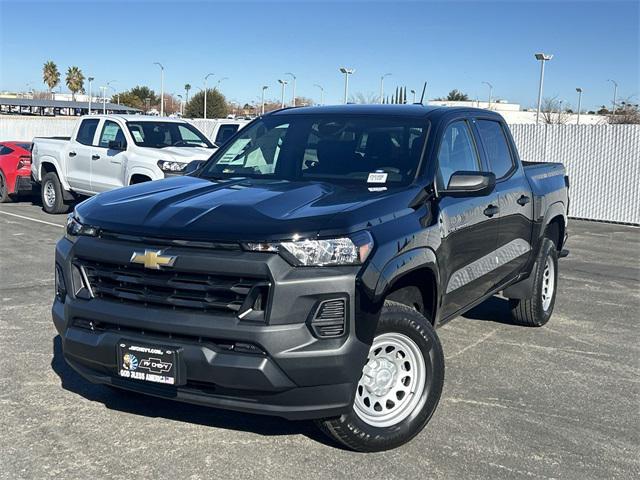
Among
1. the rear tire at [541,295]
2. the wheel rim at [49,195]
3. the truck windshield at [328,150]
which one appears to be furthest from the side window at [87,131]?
the rear tire at [541,295]

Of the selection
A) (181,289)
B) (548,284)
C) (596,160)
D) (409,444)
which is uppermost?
(596,160)

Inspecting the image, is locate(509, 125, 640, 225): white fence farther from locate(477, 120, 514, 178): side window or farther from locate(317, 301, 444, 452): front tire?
locate(317, 301, 444, 452): front tire

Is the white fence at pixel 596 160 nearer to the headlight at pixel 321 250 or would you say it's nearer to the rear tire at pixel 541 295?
the rear tire at pixel 541 295

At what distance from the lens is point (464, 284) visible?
16.6ft

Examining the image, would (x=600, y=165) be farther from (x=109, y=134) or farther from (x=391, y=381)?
(x=391, y=381)

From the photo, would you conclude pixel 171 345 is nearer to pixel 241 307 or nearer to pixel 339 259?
pixel 241 307

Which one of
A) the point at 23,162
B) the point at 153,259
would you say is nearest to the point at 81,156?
the point at 23,162

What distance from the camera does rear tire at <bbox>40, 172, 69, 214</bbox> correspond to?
14.8 meters

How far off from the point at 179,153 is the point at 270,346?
9503mm

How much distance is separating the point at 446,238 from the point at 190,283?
1.74m

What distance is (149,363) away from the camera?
12.0ft

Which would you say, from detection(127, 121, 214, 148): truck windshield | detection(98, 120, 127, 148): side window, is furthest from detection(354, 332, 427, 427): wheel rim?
detection(98, 120, 127, 148): side window

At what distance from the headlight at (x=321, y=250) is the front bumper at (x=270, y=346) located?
1.5 inches

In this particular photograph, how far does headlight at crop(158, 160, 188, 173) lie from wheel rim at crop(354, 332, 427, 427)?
865cm
